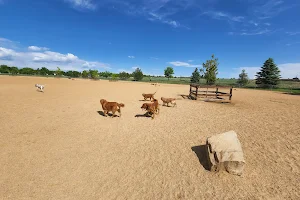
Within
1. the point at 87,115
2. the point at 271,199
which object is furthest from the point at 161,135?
the point at 87,115

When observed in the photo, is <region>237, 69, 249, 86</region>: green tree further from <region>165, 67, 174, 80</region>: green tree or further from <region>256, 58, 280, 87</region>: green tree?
<region>165, 67, 174, 80</region>: green tree

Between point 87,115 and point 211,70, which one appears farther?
point 211,70

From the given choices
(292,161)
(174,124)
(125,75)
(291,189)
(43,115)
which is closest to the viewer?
(291,189)

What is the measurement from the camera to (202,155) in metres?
6.20

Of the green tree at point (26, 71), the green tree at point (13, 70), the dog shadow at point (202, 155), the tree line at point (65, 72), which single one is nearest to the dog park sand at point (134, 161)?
the dog shadow at point (202, 155)

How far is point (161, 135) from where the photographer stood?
8.08 m

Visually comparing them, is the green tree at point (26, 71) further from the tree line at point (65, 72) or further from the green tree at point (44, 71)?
the green tree at point (44, 71)

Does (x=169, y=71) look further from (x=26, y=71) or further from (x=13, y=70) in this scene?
(x=13, y=70)

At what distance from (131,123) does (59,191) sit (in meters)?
5.75

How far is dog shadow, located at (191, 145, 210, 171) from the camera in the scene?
18.4ft

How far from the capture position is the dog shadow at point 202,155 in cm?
560

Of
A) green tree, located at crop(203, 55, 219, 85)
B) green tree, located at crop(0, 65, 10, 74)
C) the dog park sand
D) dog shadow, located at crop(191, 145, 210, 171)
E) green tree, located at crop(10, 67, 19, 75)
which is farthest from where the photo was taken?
green tree, located at crop(10, 67, 19, 75)

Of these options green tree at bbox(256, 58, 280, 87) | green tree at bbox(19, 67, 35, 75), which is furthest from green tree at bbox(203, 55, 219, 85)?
green tree at bbox(19, 67, 35, 75)

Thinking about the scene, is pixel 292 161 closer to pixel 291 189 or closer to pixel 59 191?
pixel 291 189
